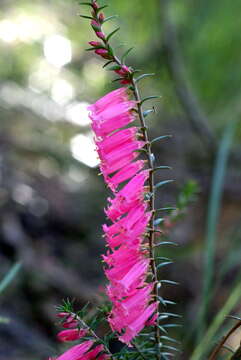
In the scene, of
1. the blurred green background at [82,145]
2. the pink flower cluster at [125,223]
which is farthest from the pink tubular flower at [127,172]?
the blurred green background at [82,145]

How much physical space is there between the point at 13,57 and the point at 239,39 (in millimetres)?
2014

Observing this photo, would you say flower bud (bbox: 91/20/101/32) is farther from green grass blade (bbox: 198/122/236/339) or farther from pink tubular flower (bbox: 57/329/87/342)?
green grass blade (bbox: 198/122/236/339)

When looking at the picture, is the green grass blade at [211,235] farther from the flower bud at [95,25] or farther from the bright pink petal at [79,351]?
the flower bud at [95,25]

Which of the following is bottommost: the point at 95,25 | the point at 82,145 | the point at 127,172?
the point at 127,172

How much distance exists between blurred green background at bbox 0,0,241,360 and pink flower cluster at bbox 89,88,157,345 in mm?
1914

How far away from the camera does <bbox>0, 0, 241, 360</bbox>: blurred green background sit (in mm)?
3607

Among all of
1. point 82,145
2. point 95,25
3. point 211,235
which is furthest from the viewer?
point 82,145

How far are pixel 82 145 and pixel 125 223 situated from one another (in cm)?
397

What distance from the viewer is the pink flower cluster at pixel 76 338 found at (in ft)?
3.64

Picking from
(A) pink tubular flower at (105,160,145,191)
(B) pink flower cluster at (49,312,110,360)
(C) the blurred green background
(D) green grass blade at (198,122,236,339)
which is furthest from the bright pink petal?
(C) the blurred green background

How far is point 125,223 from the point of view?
1130 millimetres

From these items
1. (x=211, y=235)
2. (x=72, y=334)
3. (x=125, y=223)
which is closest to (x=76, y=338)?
(x=72, y=334)

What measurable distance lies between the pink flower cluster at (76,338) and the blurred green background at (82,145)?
6.14 feet

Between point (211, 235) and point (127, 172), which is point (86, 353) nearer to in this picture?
point (127, 172)
